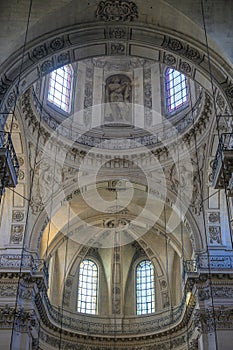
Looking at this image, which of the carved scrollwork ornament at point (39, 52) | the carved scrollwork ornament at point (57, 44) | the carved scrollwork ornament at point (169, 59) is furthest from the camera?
the carved scrollwork ornament at point (169, 59)

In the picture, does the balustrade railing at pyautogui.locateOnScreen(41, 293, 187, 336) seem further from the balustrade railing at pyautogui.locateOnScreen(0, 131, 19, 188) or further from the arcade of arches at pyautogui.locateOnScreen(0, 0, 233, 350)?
the balustrade railing at pyautogui.locateOnScreen(0, 131, 19, 188)

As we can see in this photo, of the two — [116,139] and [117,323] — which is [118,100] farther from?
[117,323]

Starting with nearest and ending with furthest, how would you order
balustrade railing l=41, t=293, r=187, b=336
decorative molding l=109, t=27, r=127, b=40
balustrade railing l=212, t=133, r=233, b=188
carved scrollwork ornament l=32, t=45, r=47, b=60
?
balustrade railing l=212, t=133, r=233, b=188 → carved scrollwork ornament l=32, t=45, r=47, b=60 → decorative molding l=109, t=27, r=127, b=40 → balustrade railing l=41, t=293, r=187, b=336

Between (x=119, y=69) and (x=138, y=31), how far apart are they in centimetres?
991

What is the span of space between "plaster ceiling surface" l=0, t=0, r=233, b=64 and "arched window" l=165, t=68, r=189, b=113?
24.4 feet

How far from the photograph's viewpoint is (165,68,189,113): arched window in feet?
69.1

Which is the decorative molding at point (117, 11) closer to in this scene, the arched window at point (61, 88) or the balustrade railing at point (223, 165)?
the balustrade railing at point (223, 165)

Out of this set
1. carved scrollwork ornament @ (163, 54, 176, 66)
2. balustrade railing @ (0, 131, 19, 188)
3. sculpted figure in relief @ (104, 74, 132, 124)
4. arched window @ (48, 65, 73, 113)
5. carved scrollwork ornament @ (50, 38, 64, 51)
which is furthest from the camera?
sculpted figure in relief @ (104, 74, 132, 124)

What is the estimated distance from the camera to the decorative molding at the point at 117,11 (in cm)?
1334

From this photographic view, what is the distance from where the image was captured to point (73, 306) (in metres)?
24.5

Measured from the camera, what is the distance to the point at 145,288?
83.4 ft

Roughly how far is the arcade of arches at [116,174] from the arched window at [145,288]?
5 centimetres

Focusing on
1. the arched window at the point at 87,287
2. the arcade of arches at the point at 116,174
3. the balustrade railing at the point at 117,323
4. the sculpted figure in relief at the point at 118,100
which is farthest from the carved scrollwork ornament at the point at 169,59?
the arched window at the point at 87,287

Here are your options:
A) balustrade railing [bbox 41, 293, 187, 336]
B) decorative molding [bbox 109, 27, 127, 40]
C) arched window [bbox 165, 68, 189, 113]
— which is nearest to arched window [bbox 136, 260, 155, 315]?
balustrade railing [bbox 41, 293, 187, 336]
